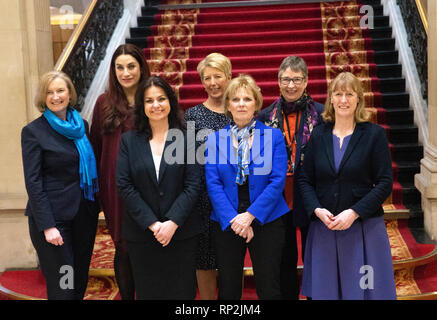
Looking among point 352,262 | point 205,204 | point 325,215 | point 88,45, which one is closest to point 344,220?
point 325,215

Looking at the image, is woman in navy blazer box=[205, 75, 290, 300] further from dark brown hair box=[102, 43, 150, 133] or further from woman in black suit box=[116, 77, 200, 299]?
dark brown hair box=[102, 43, 150, 133]

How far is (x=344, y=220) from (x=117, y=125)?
1302 mm

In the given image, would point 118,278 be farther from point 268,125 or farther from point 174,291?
point 268,125

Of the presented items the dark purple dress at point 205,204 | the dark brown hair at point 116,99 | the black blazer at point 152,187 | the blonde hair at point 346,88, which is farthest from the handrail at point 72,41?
the blonde hair at point 346,88

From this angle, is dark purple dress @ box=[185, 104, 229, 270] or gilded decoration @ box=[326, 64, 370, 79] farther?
gilded decoration @ box=[326, 64, 370, 79]

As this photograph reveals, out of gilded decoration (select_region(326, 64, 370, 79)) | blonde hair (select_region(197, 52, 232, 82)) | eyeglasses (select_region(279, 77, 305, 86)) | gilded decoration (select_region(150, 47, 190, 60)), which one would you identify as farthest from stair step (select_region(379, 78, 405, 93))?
blonde hair (select_region(197, 52, 232, 82))

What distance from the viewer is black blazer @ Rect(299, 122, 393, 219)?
2588 millimetres

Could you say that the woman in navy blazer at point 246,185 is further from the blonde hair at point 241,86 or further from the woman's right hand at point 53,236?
the woman's right hand at point 53,236

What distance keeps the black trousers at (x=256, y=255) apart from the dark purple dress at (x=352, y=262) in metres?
0.21

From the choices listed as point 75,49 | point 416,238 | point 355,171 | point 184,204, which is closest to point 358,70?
point 416,238

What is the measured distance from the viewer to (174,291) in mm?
2658

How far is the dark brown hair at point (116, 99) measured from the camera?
2.86 m

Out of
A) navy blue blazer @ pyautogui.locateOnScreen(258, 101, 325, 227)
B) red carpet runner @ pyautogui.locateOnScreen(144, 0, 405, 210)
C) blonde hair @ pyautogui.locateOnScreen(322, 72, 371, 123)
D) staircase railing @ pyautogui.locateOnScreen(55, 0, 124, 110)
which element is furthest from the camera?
red carpet runner @ pyautogui.locateOnScreen(144, 0, 405, 210)

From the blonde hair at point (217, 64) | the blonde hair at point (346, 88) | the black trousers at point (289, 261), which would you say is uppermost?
the blonde hair at point (217, 64)
